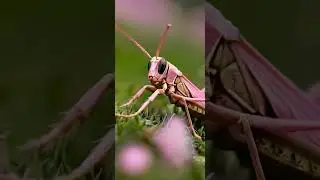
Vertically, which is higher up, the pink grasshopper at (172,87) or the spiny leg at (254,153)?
the pink grasshopper at (172,87)

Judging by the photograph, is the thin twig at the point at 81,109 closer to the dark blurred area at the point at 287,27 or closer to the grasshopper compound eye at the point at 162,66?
the grasshopper compound eye at the point at 162,66

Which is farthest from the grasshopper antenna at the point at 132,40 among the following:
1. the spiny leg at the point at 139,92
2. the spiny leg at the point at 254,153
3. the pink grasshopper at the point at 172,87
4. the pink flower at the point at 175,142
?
the spiny leg at the point at 254,153

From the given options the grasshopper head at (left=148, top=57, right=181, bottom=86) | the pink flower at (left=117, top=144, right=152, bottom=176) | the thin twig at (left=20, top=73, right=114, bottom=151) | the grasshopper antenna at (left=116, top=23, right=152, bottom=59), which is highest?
the grasshopper antenna at (left=116, top=23, right=152, bottom=59)

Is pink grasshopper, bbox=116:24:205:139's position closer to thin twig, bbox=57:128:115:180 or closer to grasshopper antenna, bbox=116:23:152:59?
grasshopper antenna, bbox=116:23:152:59

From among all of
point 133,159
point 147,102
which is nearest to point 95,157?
point 133,159

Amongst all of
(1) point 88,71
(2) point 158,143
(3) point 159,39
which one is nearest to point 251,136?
(2) point 158,143

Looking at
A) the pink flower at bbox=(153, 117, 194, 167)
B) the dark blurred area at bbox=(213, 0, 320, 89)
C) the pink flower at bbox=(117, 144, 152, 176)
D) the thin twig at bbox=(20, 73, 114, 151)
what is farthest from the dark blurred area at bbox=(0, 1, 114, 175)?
the dark blurred area at bbox=(213, 0, 320, 89)

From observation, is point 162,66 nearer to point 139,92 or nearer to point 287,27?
point 139,92
